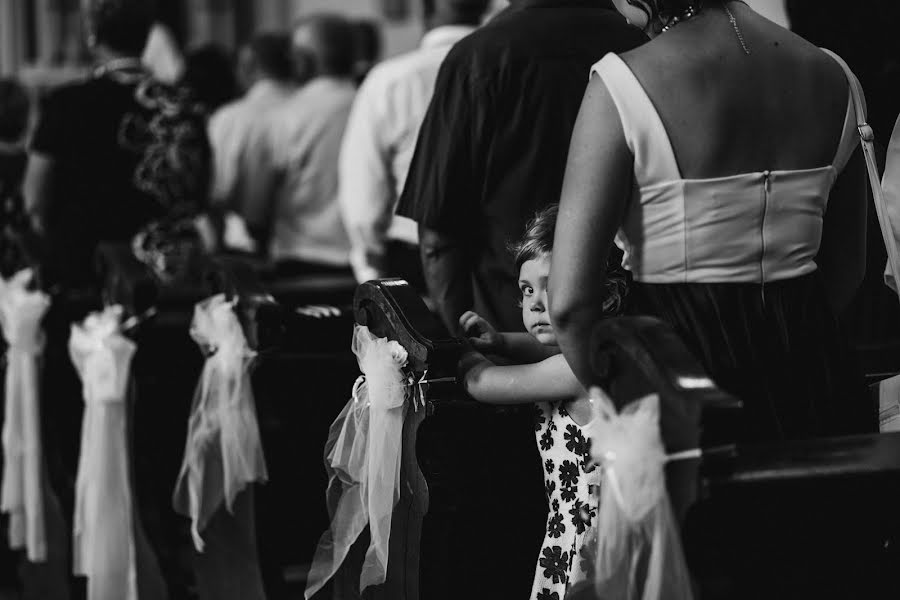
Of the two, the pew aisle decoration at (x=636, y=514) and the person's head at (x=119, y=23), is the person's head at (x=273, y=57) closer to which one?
the person's head at (x=119, y=23)

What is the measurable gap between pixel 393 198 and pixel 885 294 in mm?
1940

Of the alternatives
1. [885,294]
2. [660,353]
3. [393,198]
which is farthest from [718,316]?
[393,198]

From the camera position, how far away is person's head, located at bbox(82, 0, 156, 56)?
15.2ft

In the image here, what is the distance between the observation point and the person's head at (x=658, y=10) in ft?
6.64

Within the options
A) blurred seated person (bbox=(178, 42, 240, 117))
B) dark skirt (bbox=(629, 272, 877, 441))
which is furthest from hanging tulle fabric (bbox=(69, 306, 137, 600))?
blurred seated person (bbox=(178, 42, 240, 117))

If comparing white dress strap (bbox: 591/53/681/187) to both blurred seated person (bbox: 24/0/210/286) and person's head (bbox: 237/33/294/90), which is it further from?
person's head (bbox: 237/33/294/90)

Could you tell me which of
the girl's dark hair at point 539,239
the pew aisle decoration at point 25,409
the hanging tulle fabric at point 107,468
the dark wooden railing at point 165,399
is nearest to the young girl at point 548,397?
the girl's dark hair at point 539,239

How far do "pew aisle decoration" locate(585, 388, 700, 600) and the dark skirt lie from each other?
282 millimetres

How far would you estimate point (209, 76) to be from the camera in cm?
733

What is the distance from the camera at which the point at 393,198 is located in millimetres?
4980

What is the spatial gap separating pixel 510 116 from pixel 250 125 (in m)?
3.39

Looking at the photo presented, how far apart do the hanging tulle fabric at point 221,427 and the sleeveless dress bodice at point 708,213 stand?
1.33 m

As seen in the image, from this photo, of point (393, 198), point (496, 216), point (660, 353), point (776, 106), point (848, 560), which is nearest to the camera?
point (660, 353)

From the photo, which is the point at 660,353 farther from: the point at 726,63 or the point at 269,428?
the point at 269,428
